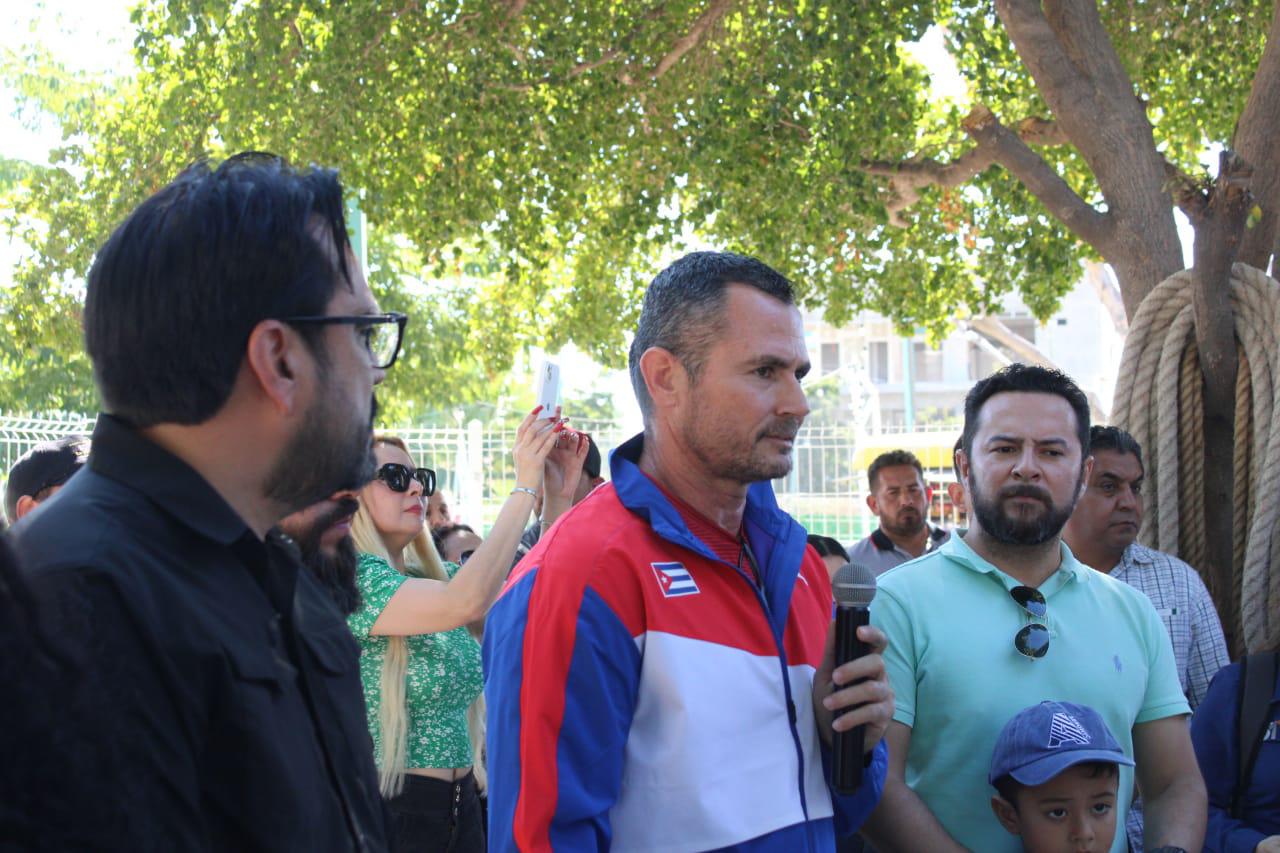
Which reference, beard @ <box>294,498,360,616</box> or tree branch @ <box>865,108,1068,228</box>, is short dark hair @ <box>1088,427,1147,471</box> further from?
tree branch @ <box>865,108,1068,228</box>

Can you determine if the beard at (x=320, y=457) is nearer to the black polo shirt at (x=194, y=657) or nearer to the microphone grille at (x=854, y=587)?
the black polo shirt at (x=194, y=657)

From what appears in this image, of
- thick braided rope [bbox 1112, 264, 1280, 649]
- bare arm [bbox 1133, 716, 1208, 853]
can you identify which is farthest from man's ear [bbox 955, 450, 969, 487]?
thick braided rope [bbox 1112, 264, 1280, 649]

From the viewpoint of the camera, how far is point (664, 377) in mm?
2633

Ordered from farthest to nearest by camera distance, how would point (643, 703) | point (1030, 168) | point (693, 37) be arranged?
point (693, 37), point (1030, 168), point (643, 703)

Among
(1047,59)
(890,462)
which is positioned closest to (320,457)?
(1047,59)

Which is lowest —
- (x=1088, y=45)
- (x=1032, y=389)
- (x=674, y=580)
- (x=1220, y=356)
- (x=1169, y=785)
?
(x=1169, y=785)

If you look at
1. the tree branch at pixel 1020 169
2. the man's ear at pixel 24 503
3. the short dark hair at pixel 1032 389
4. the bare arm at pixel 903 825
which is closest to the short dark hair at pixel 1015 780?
the bare arm at pixel 903 825

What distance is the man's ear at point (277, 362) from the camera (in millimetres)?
1481

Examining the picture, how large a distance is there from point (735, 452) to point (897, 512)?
561 cm

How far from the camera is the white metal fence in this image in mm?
12774

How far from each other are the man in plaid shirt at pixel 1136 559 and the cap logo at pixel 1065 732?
5.26ft

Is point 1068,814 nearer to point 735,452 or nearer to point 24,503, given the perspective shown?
point 735,452

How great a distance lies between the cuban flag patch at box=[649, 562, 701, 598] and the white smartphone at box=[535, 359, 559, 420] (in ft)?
6.83

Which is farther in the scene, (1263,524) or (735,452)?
(1263,524)
